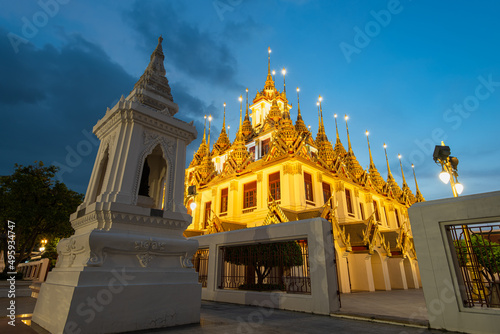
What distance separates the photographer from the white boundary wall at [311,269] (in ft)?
23.1

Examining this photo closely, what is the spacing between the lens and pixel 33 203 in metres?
17.8

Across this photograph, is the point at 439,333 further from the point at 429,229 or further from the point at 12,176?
the point at 12,176

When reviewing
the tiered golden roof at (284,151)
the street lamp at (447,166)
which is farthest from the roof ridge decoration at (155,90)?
the tiered golden roof at (284,151)

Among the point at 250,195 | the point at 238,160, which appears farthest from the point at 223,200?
the point at 238,160

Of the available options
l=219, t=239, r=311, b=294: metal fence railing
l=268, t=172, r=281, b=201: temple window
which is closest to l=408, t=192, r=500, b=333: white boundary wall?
l=219, t=239, r=311, b=294: metal fence railing

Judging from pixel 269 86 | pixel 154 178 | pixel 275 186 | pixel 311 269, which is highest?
pixel 269 86

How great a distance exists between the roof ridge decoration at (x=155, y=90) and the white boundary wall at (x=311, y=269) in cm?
477

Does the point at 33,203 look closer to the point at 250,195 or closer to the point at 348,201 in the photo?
the point at 250,195

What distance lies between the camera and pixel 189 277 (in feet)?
18.8

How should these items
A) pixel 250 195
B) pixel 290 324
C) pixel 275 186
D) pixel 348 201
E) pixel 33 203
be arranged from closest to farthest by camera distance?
pixel 290 324 < pixel 33 203 < pixel 275 186 < pixel 250 195 < pixel 348 201

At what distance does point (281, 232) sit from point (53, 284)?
5694 millimetres

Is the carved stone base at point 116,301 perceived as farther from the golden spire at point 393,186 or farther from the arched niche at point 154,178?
the golden spire at point 393,186

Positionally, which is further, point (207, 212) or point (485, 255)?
point (207, 212)

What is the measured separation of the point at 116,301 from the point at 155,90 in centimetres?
516
